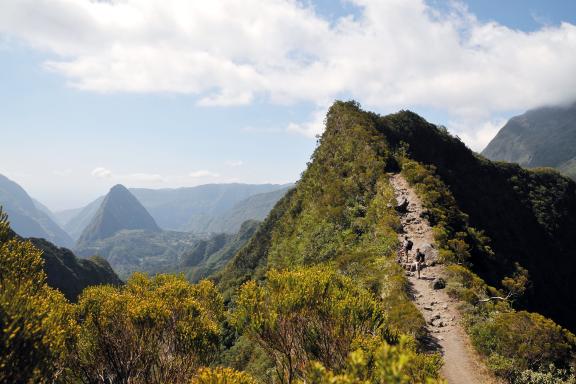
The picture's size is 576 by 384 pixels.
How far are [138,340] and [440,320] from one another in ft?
67.3

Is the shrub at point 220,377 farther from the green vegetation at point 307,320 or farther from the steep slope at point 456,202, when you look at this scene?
the steep slope at point 456,202

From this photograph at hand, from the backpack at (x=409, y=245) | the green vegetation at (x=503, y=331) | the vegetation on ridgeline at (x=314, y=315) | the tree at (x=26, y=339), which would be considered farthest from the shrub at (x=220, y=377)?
the backpack at (x=409, y=245)

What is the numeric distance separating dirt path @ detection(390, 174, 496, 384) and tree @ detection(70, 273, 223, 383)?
14.3 meters

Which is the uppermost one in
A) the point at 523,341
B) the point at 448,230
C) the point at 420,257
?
the point at 448,230

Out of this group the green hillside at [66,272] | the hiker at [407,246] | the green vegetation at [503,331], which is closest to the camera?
the green vegetation at [503,331]

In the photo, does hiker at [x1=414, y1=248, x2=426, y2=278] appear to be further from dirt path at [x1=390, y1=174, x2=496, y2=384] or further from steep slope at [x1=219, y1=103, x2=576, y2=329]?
steep slope at [x1=219, y1=103, x2=576, y2=329]

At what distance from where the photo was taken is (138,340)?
2389 centimetres

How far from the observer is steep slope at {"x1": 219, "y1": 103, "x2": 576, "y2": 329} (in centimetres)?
5628

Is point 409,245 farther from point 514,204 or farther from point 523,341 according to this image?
point 514,204

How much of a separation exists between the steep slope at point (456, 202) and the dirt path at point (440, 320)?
6.07 m

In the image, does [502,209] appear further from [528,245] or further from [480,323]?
[480,323]

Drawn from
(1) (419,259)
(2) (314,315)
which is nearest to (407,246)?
(1) (419,259)

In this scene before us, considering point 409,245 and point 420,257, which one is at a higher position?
point 409,245

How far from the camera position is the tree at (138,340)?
926 inches
